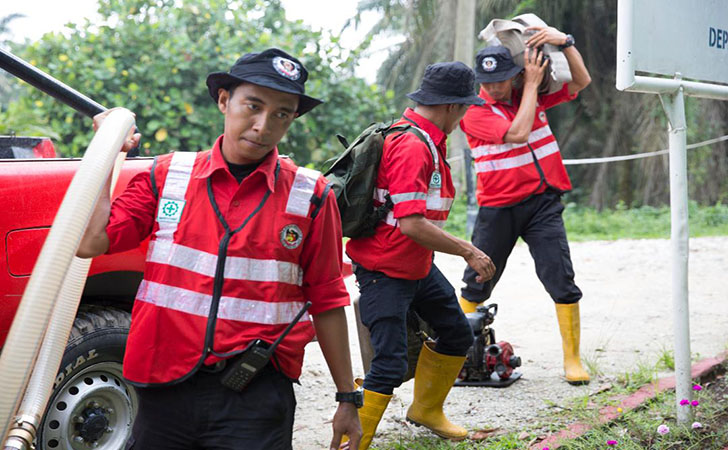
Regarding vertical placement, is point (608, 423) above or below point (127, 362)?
below

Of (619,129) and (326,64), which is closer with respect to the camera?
(326,64)

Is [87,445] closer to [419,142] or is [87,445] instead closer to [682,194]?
[419,142]

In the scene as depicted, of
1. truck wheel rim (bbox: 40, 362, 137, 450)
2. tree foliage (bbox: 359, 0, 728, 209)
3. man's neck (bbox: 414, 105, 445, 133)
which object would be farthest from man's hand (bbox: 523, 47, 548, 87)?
tree foliage (bbox: 359, 0, 728, 209)

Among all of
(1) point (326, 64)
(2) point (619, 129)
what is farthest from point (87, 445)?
(2) point (619, 129)

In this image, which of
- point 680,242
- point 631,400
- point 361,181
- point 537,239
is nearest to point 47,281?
point 361,181

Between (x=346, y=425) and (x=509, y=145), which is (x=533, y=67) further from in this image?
(x=346, y=425)

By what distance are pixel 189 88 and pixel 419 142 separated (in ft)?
27.1

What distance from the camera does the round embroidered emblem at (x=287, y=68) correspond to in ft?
8.23

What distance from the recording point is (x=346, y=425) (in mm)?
2715

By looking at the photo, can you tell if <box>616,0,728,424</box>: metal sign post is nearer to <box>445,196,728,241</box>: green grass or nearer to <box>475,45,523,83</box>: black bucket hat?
<box>475,45,523,83</box>: black bucket hat

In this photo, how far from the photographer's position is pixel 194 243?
2.49m

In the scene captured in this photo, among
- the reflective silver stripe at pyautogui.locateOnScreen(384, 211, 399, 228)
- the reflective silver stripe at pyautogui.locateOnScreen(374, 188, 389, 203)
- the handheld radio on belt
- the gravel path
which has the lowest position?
the gravel path

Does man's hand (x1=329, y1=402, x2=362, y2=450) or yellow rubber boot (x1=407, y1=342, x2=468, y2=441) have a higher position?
man's hand (x1=329, y1=402, x2=362, y2=450)

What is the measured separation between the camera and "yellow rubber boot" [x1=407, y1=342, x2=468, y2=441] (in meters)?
4.29
